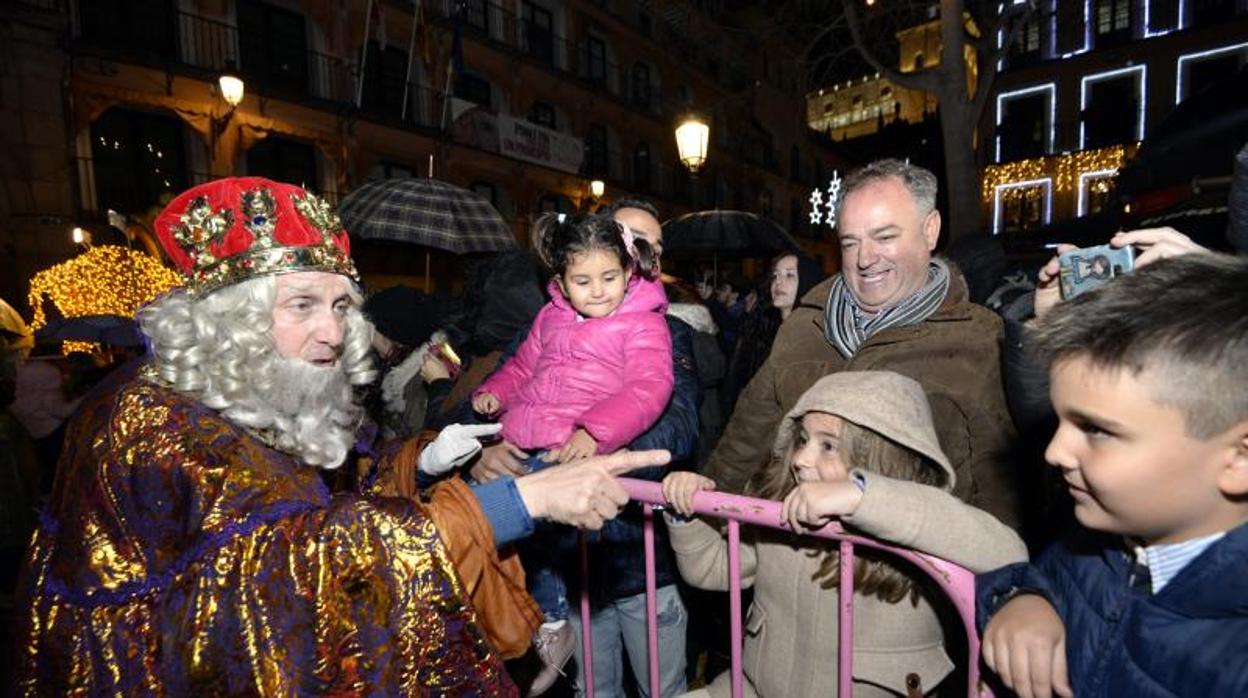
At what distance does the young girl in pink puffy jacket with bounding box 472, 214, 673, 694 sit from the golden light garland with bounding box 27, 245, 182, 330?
10.5 metres

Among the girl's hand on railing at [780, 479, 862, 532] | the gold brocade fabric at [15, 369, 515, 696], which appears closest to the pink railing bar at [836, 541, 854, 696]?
the girl's hand on railing at [780, 479, 862, 532]

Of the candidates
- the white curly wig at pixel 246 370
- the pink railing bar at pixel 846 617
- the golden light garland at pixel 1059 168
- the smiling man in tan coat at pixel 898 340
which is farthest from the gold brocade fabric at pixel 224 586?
the golden light garland at pixel 1059 168

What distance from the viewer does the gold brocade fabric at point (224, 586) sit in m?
1.39

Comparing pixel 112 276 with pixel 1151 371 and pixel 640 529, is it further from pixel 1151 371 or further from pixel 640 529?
pixel 1151 371

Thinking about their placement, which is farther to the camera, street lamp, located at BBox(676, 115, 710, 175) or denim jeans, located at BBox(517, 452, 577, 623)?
street lamp, located at BBox(676, 115, 710, 175)

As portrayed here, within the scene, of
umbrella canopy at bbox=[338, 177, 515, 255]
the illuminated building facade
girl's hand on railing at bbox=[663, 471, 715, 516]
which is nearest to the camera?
girl's hand on railing at bbox=[663, 471, 715, 516]

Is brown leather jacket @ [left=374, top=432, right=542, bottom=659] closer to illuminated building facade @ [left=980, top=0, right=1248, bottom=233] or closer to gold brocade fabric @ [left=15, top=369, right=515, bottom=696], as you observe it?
gold brocade fabric @ [left=15, top=369, right=515, bottom=696]

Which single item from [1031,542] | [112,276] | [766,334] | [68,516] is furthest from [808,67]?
[112,276]

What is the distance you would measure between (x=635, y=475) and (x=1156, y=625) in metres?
1.64

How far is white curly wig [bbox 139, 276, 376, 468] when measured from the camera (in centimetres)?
170

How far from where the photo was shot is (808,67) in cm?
978

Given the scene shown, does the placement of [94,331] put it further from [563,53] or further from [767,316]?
[563,53]

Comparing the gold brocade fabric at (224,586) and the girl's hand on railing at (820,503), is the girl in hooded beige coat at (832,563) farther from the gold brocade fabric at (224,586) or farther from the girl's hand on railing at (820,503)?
the gold brocade fabric at (224,586)

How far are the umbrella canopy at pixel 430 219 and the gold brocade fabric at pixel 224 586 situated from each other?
3509mm
